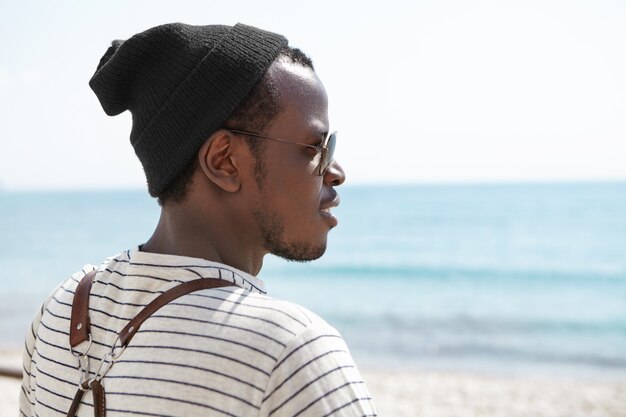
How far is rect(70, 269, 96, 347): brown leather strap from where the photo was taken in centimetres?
149

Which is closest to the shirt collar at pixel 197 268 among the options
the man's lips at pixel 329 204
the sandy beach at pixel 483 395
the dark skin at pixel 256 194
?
the dark skin at pixel 256 194

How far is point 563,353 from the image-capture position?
14.8m

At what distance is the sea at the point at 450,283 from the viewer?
578 inches

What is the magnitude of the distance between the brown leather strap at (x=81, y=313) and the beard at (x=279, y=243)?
38cm

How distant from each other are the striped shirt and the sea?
1179 cm

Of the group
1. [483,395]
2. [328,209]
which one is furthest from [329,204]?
[483,395]

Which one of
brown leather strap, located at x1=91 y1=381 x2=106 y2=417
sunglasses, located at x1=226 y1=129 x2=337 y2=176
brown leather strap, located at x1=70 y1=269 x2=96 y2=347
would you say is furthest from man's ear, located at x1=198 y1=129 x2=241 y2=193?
brown leather strap, located at x1=91 y1=381 x2=106 y2=417

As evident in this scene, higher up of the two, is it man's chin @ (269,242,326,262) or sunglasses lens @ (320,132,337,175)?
sunglasses lens @ (320,132,337,175)

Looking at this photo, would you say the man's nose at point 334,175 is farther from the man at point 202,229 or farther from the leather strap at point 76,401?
the leather strap at point 76,401

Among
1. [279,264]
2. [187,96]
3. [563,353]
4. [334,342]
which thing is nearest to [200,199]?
[187,96]

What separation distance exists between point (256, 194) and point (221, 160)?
0.11 m

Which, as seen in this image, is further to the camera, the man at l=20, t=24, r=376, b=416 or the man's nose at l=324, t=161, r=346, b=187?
the man's nose at l=324, t=161, r=346, b=187

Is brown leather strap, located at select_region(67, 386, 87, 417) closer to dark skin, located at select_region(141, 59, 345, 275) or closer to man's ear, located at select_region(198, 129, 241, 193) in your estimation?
dark skin, located at select_region(141, 59, 345, 275)

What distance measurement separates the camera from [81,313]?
1524 mm
